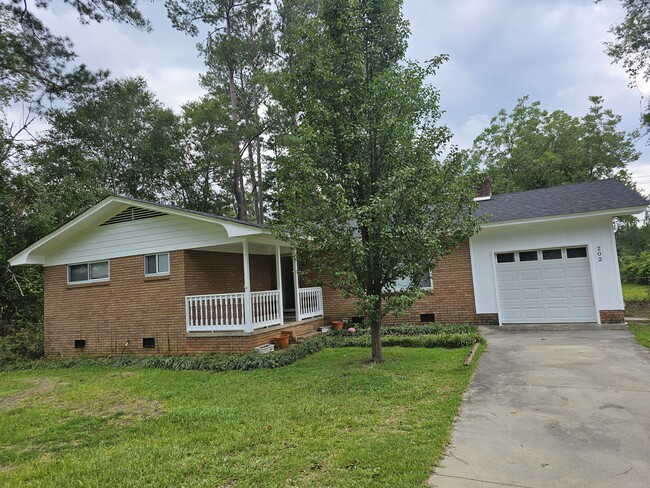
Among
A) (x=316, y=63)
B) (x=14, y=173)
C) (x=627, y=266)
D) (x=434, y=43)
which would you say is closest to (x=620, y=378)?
(x=316, y=63)

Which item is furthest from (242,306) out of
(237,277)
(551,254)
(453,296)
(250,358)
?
(551,254)

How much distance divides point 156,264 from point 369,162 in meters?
6.66

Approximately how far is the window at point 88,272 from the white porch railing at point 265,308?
494 centimetres

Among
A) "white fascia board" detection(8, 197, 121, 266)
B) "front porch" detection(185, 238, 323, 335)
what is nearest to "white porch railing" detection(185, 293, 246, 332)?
"front porch" detection(185, 238, 323, 335)

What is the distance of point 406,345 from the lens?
9031 millimetres

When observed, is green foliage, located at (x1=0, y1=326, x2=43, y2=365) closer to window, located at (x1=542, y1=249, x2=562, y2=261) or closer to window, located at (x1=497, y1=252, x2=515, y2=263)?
window, located at (x1=497, y1=252, x2=515, y2=263)

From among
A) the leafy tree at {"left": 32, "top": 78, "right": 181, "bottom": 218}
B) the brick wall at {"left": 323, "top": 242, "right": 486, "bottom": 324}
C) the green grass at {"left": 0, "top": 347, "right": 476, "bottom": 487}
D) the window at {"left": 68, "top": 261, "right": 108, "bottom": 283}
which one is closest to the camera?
the green grass at {"left": 0, "top": 347, "right": 476, "bottom": 487}

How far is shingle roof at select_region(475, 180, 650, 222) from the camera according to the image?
9766mm

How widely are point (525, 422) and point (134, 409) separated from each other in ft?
17.6

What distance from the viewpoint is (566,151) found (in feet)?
72.3

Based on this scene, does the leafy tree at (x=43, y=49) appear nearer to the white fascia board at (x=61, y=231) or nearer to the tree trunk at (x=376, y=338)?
the white fascia board at (x=61, y=231)

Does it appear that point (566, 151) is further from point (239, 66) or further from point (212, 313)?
point (212, 313)

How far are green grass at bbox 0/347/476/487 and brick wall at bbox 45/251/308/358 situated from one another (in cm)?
207

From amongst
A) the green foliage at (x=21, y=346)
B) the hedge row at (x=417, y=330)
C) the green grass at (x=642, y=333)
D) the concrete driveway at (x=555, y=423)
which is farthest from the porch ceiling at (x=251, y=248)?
the green grass at (x=642, y=333)
